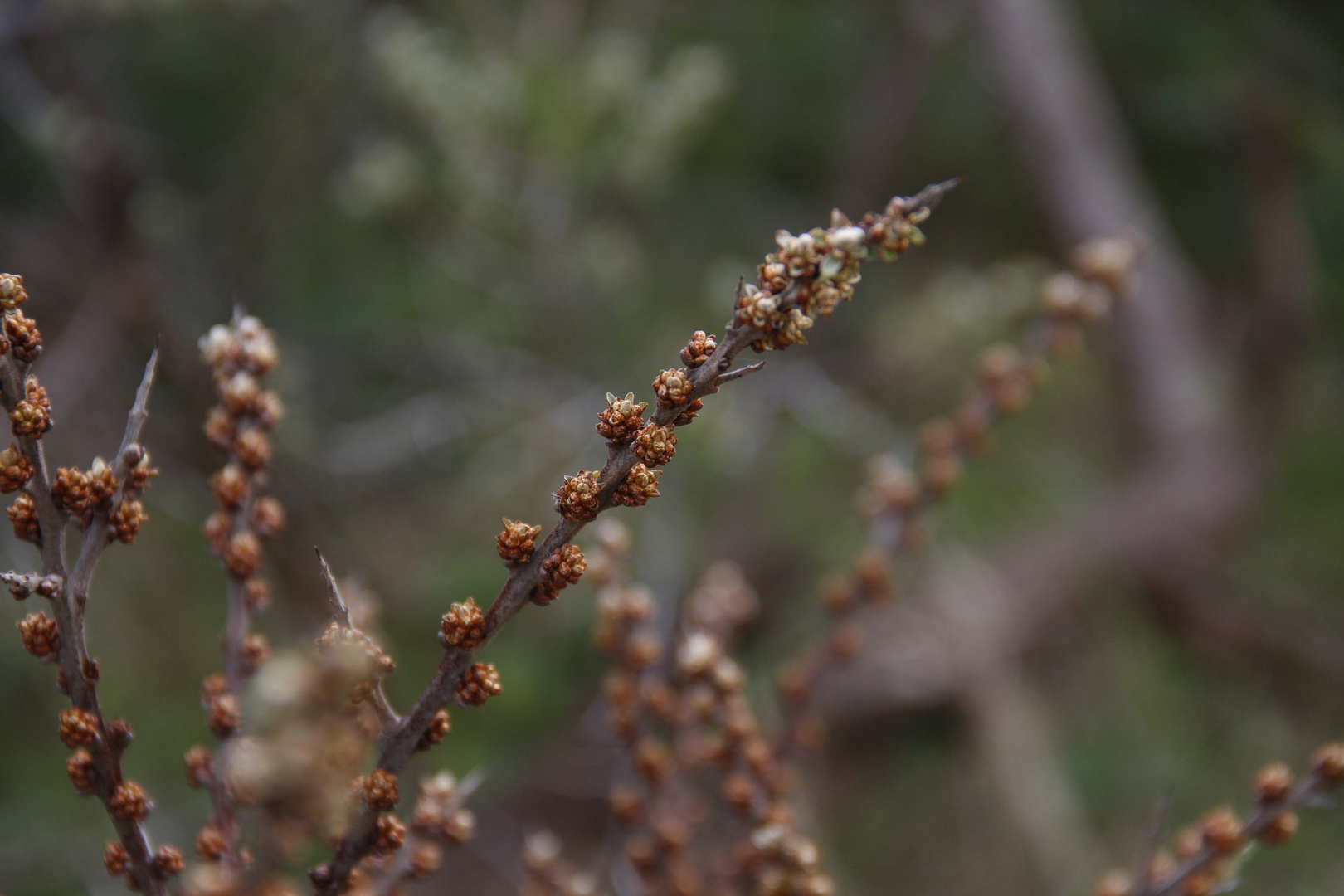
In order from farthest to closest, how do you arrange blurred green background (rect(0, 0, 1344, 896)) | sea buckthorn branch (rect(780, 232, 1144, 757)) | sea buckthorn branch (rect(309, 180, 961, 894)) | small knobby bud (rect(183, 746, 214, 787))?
blurred green background (rect(0, 0, 1344, 896)) → sea buckthorn branch (rect(780, 232, 1144, 757)) → small knobby bud (rect(183, 746, 214, 787)) → sea buckthorn branch (rect(309, 180, 961, 894))

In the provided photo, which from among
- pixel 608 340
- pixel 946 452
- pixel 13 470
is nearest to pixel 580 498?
pixel 13 470

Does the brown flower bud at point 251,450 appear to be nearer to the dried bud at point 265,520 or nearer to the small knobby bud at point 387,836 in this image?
the dried bud at point 265,520

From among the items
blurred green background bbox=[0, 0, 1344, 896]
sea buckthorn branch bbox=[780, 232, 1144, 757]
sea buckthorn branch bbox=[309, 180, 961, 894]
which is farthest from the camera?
blurred green background bbox=[0, 0, 1344, 896]

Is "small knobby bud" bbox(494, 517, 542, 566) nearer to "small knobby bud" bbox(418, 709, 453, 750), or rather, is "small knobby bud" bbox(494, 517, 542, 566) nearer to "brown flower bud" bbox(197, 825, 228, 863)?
"small knobby bud" bbox(418, 709, 453, 750)

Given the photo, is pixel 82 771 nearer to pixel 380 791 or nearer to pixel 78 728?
pixel 78 728

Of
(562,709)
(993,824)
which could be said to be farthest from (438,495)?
(993,824)

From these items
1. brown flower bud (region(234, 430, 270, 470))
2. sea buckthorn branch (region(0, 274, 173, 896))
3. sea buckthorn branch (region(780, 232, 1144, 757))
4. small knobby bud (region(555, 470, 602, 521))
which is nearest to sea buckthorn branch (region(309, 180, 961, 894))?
small knobby bud (region(555, 470, 602, 521))
